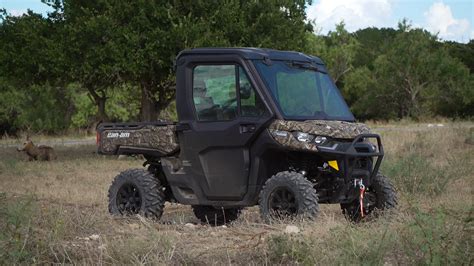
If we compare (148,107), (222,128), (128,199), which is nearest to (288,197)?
(222,128)

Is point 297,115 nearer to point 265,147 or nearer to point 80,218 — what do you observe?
point 265,147

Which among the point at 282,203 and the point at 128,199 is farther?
the point at 128,199

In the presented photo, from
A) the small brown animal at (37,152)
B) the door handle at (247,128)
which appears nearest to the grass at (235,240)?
the door handle at (247,128)

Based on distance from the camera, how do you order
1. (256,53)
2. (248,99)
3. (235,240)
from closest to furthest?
(235,240)
(248,99)
(256,53)

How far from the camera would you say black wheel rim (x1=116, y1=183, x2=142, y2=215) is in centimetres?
988

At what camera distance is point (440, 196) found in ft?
39.7

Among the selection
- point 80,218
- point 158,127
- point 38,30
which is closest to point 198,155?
point 158,127

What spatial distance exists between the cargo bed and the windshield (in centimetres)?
152

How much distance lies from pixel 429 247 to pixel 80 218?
3.82 meters

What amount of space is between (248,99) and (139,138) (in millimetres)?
1841

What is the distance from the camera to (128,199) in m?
9.96

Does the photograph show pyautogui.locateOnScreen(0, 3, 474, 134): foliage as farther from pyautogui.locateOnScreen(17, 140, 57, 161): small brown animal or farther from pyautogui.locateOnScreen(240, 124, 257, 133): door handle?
pyautogui.locateOnScreen(240, 124, 257, 133): door handle

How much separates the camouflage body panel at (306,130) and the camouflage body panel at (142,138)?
5.22 ft

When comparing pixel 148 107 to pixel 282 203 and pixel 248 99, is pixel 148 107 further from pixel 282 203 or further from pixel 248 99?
pixel 282 203
